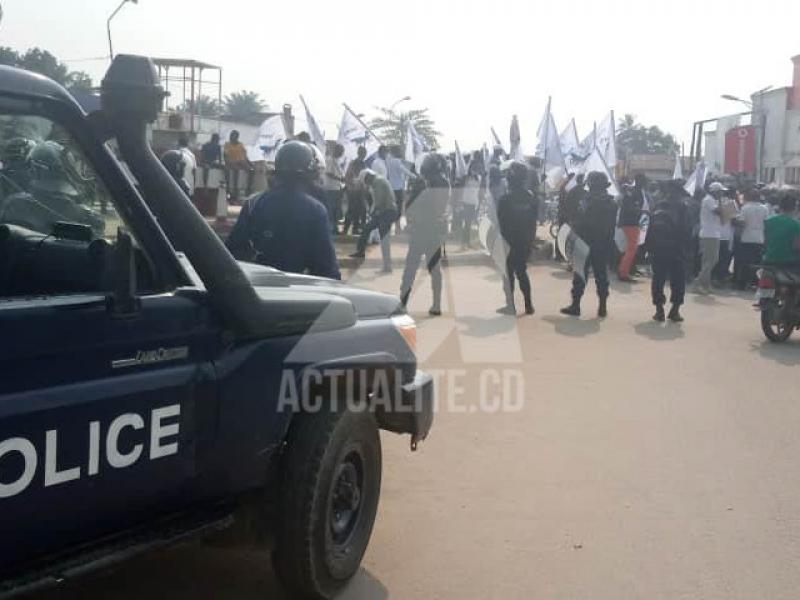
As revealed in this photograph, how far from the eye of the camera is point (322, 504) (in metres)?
3.85

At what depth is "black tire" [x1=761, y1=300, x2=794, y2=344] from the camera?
10875 millimetres

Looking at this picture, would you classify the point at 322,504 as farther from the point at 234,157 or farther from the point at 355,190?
the point at 234,157

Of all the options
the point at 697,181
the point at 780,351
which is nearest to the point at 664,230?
the point at 780,351

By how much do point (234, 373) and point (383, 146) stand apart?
1662 cm

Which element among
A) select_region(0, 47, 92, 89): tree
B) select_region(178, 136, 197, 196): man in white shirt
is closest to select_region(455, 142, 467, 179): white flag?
select_region(178, 136, 197, 196): man in white shirt

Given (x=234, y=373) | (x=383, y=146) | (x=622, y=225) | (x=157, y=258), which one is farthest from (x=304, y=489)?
(x=383, y=146)

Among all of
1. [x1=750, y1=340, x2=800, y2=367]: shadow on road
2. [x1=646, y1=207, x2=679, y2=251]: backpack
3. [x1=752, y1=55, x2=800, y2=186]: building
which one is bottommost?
[x1=750, y1=340, x2=800, y2=367]: shadow on road

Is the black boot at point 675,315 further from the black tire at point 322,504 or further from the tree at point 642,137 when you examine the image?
the tree at point 642,137

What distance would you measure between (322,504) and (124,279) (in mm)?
1392

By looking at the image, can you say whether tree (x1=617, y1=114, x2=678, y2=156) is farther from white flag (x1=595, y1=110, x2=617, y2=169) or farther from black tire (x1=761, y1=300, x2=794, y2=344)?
black tire (x1=761, y1=300, x2=794, y2=344)

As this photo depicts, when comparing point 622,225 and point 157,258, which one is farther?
point 622,225

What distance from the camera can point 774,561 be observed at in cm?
462

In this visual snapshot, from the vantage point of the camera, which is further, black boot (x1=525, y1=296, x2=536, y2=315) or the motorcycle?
black boot (x1=525, y1=296, x2=536, y2=315)

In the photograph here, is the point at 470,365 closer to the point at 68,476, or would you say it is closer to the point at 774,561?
the point at 774,561
